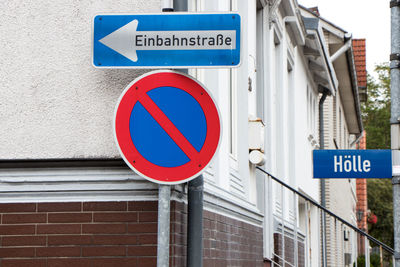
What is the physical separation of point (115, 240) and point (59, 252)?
322mm

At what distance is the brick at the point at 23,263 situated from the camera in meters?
4.59

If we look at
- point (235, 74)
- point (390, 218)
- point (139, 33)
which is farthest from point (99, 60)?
point (390, 218)

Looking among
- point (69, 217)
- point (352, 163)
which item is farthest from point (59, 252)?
point (352, 163)

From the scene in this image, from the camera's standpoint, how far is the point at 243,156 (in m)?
8.12

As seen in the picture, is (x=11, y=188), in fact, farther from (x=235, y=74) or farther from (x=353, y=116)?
(x=353, y=116)

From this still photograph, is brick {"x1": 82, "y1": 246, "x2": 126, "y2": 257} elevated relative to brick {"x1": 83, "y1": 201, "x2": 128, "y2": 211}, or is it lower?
lower

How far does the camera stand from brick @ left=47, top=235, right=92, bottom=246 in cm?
462

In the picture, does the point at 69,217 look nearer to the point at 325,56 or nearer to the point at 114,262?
the point at 114,262

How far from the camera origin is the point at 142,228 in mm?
4629

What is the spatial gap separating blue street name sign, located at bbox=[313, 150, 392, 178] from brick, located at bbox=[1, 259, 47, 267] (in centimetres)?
504

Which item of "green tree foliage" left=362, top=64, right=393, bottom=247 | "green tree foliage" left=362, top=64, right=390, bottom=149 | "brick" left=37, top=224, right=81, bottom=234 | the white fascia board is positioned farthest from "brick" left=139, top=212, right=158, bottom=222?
"green tree foliage" left=362, top=64, right=390, bottom=149

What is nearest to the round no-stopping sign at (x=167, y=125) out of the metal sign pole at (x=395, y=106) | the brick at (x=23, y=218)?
the brick at (x=23, y=218)

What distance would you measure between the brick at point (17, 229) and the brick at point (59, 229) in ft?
0.15

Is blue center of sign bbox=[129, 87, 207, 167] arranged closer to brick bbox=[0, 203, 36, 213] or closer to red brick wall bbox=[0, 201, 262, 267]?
red brick wall bbox=[0, 201, 262, 267]
